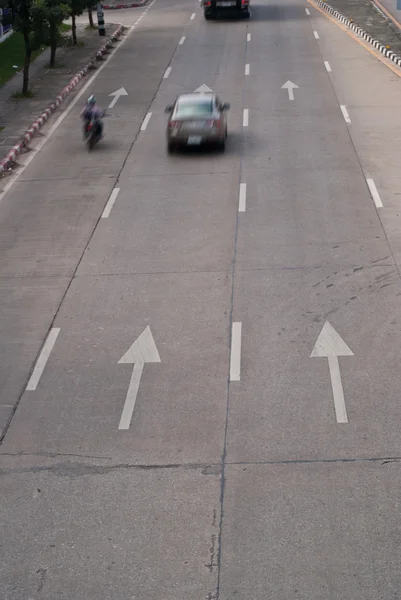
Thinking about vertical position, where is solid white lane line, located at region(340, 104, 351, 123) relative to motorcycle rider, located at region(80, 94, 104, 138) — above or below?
below

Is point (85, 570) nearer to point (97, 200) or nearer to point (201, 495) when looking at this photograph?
point (201, 495)

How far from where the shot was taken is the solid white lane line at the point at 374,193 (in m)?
19.6

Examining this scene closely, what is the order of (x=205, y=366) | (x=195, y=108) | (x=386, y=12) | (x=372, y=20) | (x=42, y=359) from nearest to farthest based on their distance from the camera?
(x=205, y=366) → (x=42, y=359) → (x=195, y=108) → (x=372, y=20) → (x=386, y=12)

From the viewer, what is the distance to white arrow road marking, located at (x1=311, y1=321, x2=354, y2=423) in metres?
12.0

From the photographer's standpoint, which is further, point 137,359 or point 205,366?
point 137,359

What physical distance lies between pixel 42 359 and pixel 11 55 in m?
27.4

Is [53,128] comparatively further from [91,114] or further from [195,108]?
[195,108]

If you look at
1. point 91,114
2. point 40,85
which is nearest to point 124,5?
point 40,85

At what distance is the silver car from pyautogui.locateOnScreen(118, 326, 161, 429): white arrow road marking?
34.0ft

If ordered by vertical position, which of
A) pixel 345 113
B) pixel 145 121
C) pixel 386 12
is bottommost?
pixel 386 12

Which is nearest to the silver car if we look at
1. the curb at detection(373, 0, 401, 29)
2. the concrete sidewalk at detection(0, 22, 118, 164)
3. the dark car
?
the concrete sidewalk at detection(0, 22, 118, 164)

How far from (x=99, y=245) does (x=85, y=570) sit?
391 inches

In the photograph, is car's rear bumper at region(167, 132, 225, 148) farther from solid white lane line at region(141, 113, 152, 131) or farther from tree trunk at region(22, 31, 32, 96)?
tree trunk at region(22, 31, 32, 96)

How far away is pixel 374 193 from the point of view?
20.3 meters
